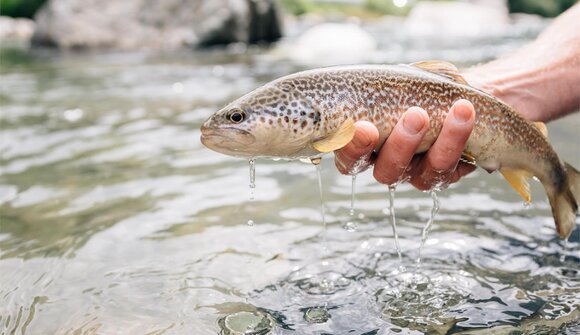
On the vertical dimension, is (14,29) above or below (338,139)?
below

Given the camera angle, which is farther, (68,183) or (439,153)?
(68,183)

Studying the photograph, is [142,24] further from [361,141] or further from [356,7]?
[356,7]

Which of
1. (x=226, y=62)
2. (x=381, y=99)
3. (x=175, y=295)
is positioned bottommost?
(x=226, y=62)

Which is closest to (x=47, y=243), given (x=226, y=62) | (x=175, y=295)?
(x=175, y=295)

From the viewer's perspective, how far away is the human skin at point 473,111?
2.79 metres

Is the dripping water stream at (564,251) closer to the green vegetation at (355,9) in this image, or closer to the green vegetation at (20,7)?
the green vegetation at (20,7)

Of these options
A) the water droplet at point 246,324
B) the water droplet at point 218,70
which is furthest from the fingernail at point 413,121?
the water droplet at point 218,70

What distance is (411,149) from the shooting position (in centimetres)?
285

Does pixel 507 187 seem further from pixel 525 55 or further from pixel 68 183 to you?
pixel 68 183

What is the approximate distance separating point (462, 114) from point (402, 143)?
11.5 inches

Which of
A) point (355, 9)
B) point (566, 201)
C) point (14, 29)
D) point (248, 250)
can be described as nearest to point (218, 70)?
point (248, 250)

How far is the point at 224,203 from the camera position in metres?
4.49

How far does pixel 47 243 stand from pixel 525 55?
3.12 metres

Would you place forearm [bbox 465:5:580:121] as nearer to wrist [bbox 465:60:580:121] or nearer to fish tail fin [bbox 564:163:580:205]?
wrist [bbox 465:60:580:121]
